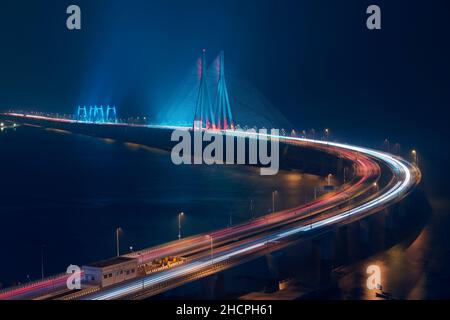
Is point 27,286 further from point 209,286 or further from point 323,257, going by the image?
point 323,257

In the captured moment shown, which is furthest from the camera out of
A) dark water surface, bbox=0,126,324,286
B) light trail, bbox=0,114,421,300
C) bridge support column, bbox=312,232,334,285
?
dark water surface, bbox=0,126,324,286

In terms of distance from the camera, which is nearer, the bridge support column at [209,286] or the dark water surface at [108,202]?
the bridge support column at [209,286]

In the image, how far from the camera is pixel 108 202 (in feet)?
77.5

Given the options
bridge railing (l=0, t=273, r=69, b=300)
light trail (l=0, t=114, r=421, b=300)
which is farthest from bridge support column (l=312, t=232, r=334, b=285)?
bridge railing (l=0, t=273, r=69, b=300)

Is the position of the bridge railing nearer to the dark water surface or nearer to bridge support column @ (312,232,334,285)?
the dark water surface

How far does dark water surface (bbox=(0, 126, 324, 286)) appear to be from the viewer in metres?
15.9

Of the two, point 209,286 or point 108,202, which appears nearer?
point 209,286

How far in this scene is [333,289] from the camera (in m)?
12.5

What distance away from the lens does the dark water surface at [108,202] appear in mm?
15852

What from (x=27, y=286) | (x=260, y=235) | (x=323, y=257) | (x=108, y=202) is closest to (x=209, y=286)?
(x=27, y=286)

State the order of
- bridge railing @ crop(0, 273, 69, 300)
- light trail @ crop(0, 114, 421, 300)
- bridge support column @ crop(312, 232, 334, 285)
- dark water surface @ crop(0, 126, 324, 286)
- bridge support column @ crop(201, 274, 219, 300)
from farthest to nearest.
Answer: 1. dark water surface @ crop(0, 126, 324, 286)
2. bridge support column @ crop(312, 232, 334, 285)
3. bridge support column @ crop(201, 274, 219, 300)
4. light trail @ crop(0, 114, 421, 300)
5. bridge railing @ crop(0, 273, 69, 300)

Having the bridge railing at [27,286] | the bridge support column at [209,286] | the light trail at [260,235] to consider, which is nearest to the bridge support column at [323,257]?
the light trail at [260,235]

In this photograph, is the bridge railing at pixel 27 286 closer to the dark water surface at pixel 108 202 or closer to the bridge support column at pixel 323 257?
the dark water surface at pixel 108 202
